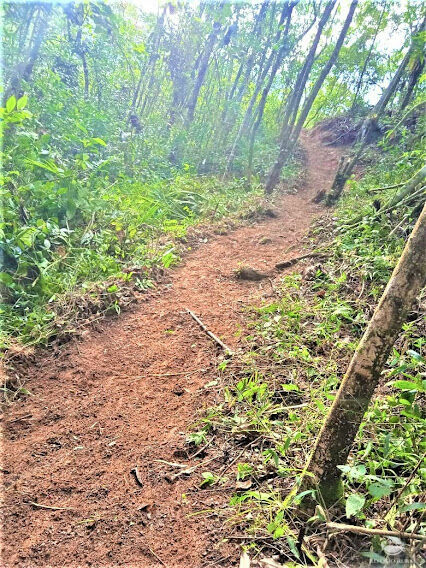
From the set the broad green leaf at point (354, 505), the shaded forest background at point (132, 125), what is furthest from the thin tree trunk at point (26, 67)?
the broad green leaf at point (354, 505)

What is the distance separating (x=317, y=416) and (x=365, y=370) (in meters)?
0.83

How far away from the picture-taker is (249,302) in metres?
3.76

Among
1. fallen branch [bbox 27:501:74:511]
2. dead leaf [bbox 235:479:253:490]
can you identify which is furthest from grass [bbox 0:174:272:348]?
dead leaf [bbox 235:479:253:490]

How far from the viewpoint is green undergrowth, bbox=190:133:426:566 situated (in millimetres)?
1395

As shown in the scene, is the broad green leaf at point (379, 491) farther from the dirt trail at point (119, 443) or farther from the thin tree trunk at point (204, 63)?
the thin tree trunk at point (204, 63)

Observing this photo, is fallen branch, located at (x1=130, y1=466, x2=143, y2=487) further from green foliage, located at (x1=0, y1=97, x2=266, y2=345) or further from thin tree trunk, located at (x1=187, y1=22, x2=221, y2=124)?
thin tree trunk, located at (x1=187, y1=22, x2=221, y2=124)

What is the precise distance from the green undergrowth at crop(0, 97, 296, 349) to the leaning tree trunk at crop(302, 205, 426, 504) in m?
2.51

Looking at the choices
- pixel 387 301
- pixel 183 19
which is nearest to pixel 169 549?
pixel 387 301

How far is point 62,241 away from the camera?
414cm

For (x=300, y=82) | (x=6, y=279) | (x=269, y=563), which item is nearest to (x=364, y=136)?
(x=300, y=82)

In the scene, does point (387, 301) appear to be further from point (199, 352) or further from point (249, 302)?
point (249, 302)

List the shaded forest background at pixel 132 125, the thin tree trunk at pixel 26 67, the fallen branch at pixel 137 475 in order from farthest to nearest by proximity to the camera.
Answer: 1. the thin tree trunk at pixel 26 67
2. the shaded forest background at pixel 132 125
3. the fallen branch at pixel 137 475

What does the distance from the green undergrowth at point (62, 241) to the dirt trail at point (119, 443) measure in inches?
14.7

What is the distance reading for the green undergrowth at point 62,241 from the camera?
10.6 feet
